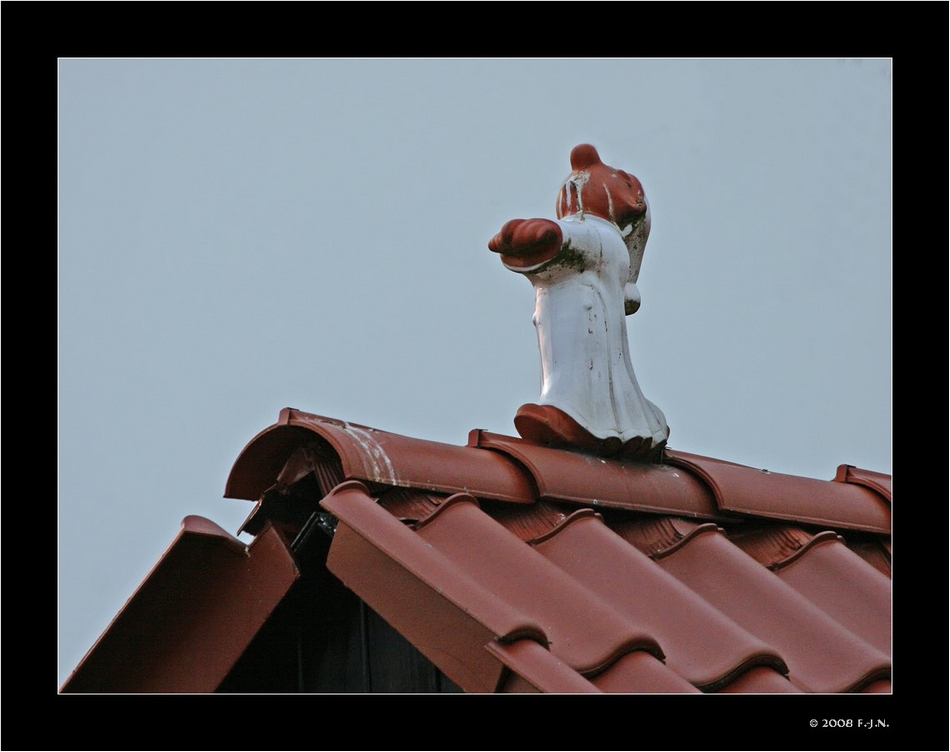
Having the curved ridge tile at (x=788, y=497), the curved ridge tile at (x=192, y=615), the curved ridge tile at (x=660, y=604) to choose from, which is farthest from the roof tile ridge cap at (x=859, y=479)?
Answer: the curved ridge tile at (x=192, y=615)

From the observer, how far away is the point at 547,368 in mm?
4316

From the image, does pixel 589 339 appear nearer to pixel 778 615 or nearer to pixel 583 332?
pixel 583 332

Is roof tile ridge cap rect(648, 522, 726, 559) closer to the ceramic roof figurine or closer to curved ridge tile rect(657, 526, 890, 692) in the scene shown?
curved ridge tile rect(657, 526, 890, 692)

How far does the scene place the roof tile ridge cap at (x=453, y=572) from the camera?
117 inches

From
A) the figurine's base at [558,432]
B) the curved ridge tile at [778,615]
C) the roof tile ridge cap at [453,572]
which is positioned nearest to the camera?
the roof tile ridge cap at [453,572]

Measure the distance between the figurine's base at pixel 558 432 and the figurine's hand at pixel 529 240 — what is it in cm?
41

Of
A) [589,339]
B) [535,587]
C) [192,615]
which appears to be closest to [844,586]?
[589,339]

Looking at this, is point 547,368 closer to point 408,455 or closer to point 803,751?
point 408,455

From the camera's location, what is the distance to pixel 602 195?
15.1 ft

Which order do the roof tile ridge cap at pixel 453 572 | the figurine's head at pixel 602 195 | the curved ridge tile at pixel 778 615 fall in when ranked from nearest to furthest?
the roof tile ridge cap at pixel 453 572 < the curved ridge tile at pixel 778 615 < the figurine's head at pixel 602 195

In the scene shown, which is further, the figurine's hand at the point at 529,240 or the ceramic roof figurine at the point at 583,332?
the figurine's hand at the point at 529,240

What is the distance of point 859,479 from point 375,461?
187 cm

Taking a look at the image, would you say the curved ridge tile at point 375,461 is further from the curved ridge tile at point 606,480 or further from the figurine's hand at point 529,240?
the figurine's hand at point 529,240

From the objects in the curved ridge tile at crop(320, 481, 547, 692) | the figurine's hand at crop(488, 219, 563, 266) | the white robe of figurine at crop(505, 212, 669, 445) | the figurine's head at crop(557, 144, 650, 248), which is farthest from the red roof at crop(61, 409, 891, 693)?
the figurine's head at crop(557, 144, 650, 248)
